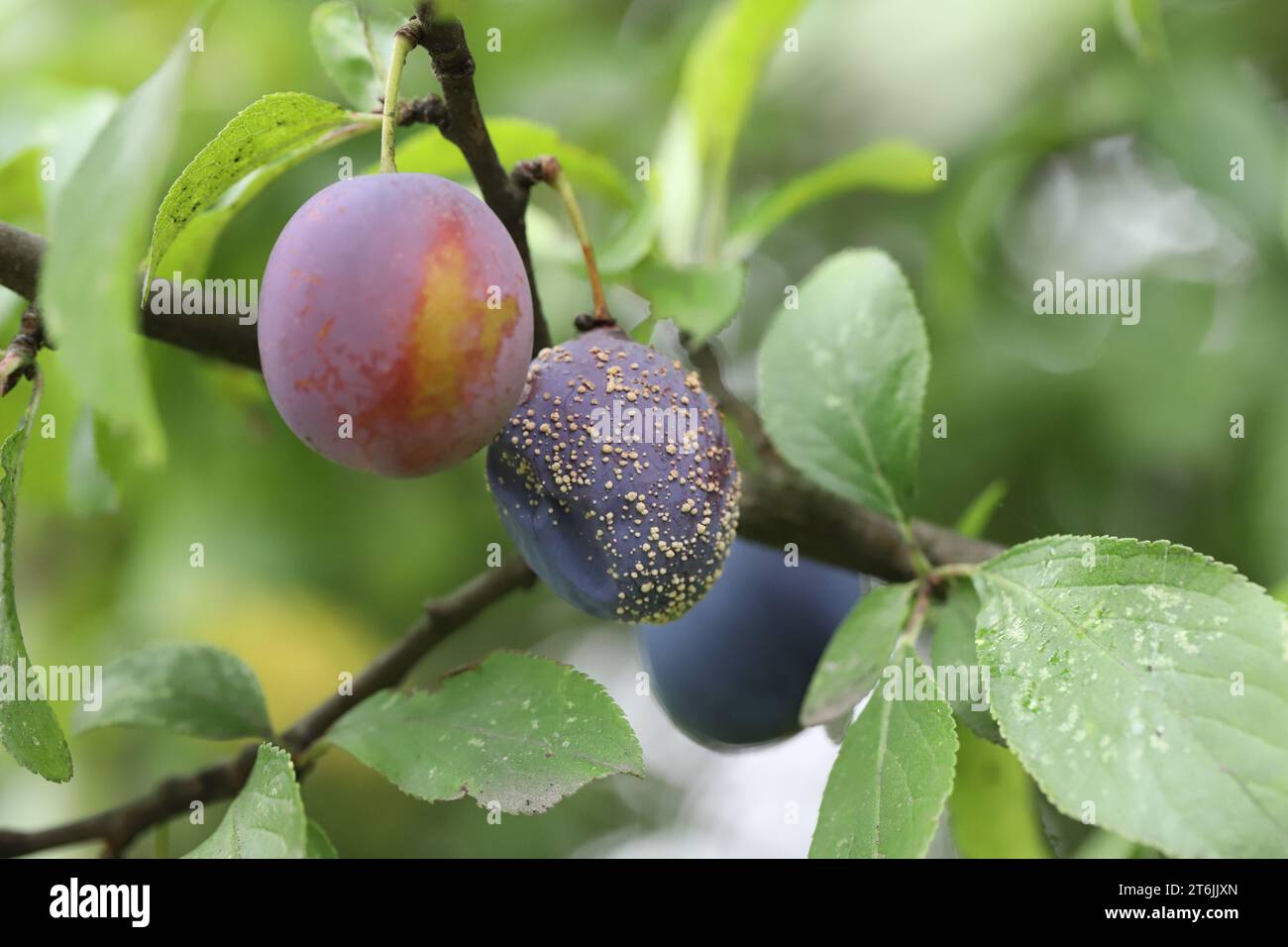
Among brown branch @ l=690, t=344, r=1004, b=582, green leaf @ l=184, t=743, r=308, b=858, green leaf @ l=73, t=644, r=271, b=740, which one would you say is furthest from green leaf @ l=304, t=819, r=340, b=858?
brown branch @ l=690, t=344, r=1004, b=582

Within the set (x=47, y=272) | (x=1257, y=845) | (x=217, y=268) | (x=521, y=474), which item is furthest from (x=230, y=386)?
(x=1257, y=845)

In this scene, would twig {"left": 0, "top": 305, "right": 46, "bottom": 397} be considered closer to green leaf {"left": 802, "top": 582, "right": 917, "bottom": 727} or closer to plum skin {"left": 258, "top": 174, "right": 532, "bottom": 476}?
plum skin {"left": 258, "top": 174, "right": 532, "bottom": 476}

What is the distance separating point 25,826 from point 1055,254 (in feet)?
5.26

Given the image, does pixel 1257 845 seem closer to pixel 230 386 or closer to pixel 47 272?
pixel 47 272

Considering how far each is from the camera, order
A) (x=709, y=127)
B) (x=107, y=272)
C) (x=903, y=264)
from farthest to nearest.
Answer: (x=903, y=264) < (x=709, y=127) < (x=107, y=272)

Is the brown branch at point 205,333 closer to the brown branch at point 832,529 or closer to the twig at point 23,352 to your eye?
the twig at point 23,352

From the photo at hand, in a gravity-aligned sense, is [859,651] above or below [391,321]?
below

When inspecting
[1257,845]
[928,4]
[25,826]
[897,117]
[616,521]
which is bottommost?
[25,826]

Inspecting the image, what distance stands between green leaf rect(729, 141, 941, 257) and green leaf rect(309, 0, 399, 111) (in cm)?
42

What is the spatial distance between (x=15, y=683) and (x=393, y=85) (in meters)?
0.33

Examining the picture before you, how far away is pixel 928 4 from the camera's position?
144 centimetres

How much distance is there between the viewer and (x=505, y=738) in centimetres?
63

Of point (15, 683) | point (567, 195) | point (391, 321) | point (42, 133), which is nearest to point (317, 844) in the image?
point (15, 683)

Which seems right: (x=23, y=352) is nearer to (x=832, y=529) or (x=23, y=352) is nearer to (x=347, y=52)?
(x=347, y=52)
